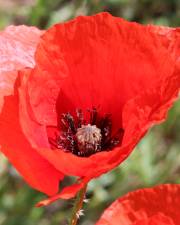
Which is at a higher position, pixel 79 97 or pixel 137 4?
pixel 79 97

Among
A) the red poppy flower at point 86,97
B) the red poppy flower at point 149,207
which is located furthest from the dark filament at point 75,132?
the red poppy flower at point 149,207

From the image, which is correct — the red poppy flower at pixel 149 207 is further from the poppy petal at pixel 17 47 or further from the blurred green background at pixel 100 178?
the blurred green background at pixel 100 178

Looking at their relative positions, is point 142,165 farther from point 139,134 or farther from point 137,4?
point 139,134

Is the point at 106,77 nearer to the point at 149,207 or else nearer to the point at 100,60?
the point at 100,60

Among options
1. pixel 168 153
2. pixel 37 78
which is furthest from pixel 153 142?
pixel 37 78

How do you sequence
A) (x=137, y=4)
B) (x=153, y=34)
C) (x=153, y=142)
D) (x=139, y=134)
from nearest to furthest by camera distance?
(x=139, y=134), (x=153, y=34), (x=153, y=142), (x=137, y=4)

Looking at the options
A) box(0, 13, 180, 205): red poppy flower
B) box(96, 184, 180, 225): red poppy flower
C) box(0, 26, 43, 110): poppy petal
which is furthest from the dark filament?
box(96, 184, 180, 225): red poppy flower

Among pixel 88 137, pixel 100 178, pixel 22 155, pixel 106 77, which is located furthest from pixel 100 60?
pixel 100 178

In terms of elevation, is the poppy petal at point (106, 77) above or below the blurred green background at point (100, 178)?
above
